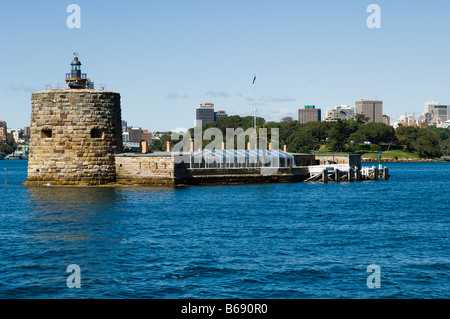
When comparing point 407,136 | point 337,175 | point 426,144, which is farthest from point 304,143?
point 337,175

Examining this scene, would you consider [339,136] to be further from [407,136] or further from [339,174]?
[339,174]

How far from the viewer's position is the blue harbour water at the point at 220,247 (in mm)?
18297

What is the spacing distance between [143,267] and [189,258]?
2.17 meters

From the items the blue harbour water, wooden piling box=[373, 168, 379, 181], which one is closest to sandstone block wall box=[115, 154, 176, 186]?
the blue harbour water

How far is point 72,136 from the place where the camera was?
51.5 m

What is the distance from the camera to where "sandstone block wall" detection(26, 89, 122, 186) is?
51.5m

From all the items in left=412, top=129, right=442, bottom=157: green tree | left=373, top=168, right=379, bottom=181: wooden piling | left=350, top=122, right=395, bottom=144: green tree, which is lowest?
left=373, top=168, right=379, bottom=181: wooden piling

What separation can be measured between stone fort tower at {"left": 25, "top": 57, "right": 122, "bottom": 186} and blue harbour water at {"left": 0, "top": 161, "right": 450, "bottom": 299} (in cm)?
743

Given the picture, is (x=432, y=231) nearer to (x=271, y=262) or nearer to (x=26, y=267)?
(x=271, y=262)

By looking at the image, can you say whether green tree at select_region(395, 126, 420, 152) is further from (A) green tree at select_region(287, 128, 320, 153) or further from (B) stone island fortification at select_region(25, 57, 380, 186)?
(B) stone island fortification at select_region(25, 57, 380, 186)

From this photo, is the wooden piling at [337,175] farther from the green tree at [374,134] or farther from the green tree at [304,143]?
the green tree at [374,134]

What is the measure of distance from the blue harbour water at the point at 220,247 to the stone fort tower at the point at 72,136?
7.43 meters

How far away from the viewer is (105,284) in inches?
738

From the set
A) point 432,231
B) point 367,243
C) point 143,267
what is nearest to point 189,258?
point 143,267
